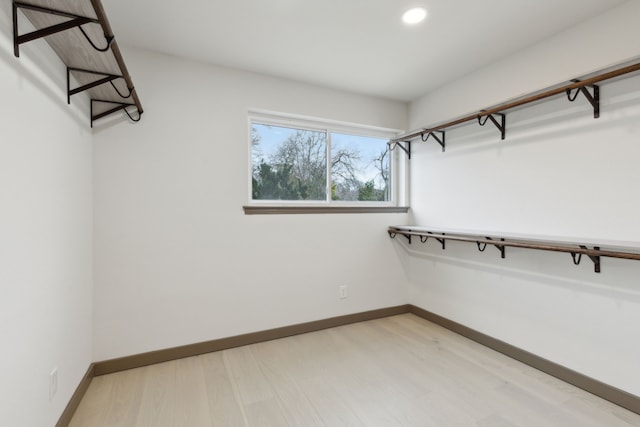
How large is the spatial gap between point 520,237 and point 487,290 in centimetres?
65

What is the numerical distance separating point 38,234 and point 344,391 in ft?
6.07

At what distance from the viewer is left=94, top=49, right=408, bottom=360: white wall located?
2123 mm

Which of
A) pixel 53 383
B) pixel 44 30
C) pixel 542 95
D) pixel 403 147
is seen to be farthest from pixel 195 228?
pixel 542 95

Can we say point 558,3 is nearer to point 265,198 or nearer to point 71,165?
point 265,198

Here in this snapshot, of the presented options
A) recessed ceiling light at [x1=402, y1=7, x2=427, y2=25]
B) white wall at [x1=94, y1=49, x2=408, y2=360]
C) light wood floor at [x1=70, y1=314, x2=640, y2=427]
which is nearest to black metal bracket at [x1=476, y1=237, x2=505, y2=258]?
light wood floor at [x1=70, y1=314, x2=640, y2=427]

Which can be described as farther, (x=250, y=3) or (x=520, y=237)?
(x=520, y=237)

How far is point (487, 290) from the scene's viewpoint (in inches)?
97.9

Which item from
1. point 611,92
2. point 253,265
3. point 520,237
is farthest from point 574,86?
point 253,265

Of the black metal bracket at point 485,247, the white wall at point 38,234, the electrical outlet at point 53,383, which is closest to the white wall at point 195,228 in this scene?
the white wall at point 38,234

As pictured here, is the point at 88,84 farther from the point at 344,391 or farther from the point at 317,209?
the point at 344,391

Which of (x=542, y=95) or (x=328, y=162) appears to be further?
(x=328, y=162)

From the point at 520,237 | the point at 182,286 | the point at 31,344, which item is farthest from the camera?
the point at 182,286

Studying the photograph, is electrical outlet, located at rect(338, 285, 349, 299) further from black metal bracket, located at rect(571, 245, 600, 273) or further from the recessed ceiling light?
the recessed ceiling light

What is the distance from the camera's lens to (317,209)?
2.83 meters
